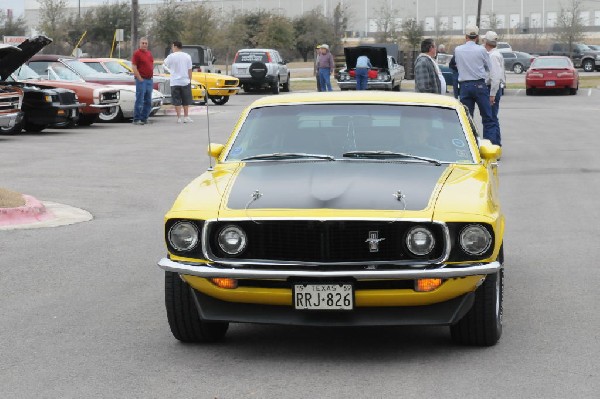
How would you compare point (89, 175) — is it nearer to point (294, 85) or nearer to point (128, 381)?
point (128, 381)

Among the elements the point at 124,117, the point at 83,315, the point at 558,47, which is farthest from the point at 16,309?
the point at 558,47

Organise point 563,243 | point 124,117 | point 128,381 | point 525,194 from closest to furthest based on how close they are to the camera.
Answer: point 128,381 → point 563,243 → point 525,194 → point 124,117

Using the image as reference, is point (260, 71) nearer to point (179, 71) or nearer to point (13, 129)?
point (179, 71)

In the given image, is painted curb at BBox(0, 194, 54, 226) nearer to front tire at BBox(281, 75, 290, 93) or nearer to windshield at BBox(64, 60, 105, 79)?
windshield at BBox(64, 60, 105, 79)

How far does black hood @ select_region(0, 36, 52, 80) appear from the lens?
21531mm

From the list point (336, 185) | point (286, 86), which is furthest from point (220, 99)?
point (336, 185)

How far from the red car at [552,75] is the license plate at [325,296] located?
37299mm

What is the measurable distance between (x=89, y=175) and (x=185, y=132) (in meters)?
8.52

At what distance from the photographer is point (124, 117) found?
93.2ft

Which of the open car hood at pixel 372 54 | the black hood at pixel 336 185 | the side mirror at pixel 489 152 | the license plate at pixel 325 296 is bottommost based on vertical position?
the license plate at pixel 325 296

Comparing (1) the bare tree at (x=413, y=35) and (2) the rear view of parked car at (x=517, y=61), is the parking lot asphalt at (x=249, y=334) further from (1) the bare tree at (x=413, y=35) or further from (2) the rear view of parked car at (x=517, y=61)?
(1) the bare tree at (x=413, y=35)

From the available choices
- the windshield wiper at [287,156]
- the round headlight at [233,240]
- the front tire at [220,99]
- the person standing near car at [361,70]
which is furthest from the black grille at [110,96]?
the round headlight at [233,240]

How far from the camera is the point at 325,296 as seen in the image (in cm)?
614

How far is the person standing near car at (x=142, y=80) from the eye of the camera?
26031mm
